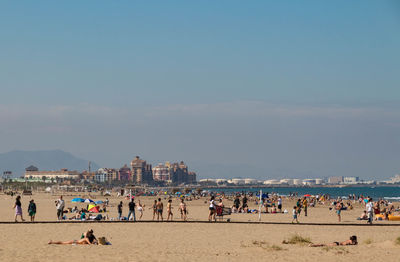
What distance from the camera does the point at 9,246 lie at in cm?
1806

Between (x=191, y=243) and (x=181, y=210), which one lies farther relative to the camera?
(x=181, y=210)

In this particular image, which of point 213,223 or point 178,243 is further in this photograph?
point 213,223

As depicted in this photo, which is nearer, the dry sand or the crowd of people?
the dry sand

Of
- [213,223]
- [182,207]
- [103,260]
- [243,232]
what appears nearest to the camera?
[103,260]

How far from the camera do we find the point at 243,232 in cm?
2442

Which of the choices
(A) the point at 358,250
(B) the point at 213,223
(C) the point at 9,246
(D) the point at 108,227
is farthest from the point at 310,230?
(C) the point at 9,246

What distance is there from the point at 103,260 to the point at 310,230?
12931mm

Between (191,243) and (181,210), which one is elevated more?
(181,210)

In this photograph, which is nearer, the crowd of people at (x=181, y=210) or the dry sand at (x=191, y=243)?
the dry sand at (x=191, y=243)

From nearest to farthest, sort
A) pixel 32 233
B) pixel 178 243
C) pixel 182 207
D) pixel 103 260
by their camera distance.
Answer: pixel 103 260 < pixel 178 243 < pixel 32 233 < pixel 182 207

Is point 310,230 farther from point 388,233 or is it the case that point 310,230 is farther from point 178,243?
point 178,243

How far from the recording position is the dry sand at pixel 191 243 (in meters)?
16.8

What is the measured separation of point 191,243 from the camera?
66.6ft

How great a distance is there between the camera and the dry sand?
16.8 metres
